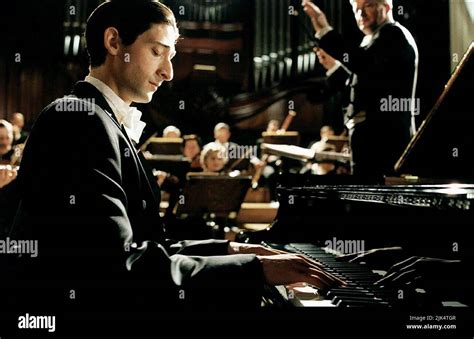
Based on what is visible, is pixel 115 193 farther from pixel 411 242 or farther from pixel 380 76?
pixel 380 76

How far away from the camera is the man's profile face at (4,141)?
529 centimetres

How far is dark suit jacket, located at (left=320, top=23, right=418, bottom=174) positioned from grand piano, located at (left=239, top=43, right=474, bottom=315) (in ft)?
2.56

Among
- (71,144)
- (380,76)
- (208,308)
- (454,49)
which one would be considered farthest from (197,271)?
(454,49)

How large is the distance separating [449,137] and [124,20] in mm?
1526

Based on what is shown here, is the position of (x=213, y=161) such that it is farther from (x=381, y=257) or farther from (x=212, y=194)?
(x=381, y=257)

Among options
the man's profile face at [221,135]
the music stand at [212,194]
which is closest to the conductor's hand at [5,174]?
the music stand at [212,194]

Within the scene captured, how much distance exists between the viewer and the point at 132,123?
163 cm

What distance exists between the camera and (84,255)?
1.06 m

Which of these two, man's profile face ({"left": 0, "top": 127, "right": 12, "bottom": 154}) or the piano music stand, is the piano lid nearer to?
the piano music stand

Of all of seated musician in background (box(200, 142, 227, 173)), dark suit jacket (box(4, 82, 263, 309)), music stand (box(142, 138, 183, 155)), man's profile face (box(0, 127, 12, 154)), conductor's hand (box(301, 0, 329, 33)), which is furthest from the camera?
music stand (box(142, 138, 183, 155))

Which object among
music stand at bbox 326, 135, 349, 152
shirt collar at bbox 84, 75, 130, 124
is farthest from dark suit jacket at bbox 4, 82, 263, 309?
music stand at bbox 326, 135, 349, 152

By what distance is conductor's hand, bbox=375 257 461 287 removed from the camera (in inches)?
47.3

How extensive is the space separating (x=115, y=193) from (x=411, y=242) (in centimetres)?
80

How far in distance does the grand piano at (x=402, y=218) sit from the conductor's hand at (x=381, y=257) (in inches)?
0.8
